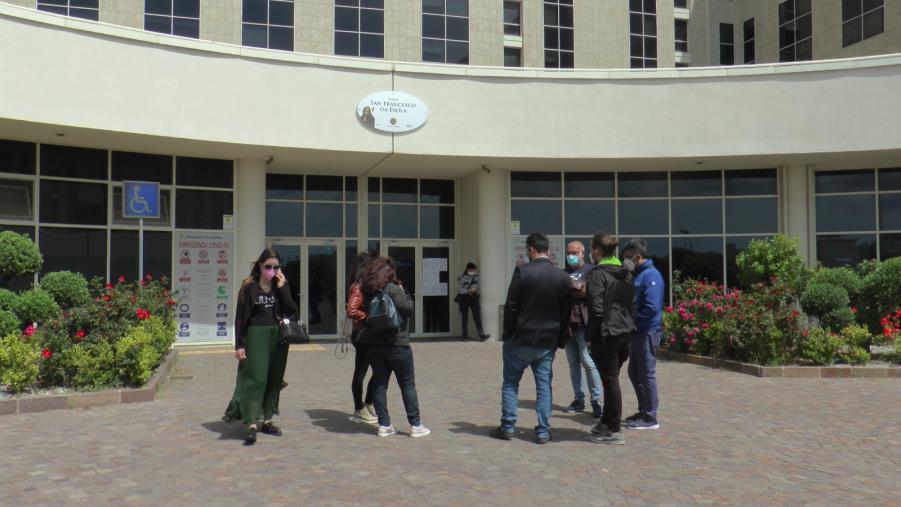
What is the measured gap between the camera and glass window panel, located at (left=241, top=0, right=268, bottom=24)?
2466 cm

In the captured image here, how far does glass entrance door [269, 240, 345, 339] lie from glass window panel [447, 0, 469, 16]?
1206cm

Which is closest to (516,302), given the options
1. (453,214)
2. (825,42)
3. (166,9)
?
(453,214)

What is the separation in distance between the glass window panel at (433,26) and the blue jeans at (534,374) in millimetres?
21101

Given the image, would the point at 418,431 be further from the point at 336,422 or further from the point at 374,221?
the point at 374,221

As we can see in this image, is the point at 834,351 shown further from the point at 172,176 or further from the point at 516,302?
the point at 172,176

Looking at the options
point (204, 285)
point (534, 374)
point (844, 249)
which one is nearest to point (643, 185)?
point (844, 249)

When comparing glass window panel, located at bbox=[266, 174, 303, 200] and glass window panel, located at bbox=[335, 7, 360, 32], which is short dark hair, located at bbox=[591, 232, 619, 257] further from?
glass window panel, located at bbox=[335, 7, 360, 32]

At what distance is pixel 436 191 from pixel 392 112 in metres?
3.92

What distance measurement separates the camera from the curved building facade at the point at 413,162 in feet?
45.8

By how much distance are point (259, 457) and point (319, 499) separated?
1.33 meters

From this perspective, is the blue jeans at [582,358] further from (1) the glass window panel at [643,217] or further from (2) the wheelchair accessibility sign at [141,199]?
(1) the glass window panel at [643,217]

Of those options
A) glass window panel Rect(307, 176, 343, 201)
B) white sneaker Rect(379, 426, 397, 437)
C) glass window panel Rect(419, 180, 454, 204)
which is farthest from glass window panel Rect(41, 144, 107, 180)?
white sneaker Rect(379, 426, 397, 437)

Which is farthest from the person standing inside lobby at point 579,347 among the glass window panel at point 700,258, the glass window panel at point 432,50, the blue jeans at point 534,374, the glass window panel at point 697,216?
the glass window panel at point 432,50

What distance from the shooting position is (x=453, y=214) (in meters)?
19.2
